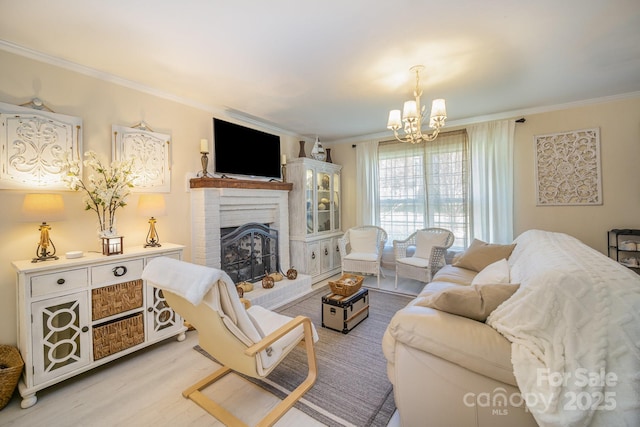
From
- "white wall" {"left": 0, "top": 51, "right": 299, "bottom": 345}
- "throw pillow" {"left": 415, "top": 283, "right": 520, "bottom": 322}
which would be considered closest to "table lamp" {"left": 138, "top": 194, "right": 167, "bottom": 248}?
"white wall" {"left": 0, "top": 51, "right": 299, "bottom": 345}

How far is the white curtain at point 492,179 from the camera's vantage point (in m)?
3.69

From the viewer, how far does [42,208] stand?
6.24 feet

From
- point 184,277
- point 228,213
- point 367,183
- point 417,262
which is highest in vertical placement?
point 367,183

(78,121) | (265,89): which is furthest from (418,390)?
(78,121)

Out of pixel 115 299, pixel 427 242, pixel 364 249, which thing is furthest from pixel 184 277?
pixel 427 242

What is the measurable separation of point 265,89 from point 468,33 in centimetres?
186

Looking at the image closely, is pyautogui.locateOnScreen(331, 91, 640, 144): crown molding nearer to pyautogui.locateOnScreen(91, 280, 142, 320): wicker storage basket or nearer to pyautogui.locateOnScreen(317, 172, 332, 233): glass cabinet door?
pyautogui.locateOnScreen(317, 172, 332, 233): glass cabinet door

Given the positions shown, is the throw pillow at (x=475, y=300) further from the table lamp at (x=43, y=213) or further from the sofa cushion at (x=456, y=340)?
the table lamp at (x=43, y=213)

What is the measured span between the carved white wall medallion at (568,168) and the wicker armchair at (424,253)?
1.32m

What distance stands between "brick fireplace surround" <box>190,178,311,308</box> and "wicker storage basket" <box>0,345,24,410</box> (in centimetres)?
146

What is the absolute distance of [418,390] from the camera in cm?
138

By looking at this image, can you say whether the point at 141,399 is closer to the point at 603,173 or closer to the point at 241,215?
the point at 241,215

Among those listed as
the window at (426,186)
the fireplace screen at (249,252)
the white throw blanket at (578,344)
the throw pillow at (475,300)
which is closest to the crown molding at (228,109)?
the window at (426,186)

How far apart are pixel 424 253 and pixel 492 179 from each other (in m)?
1.41
